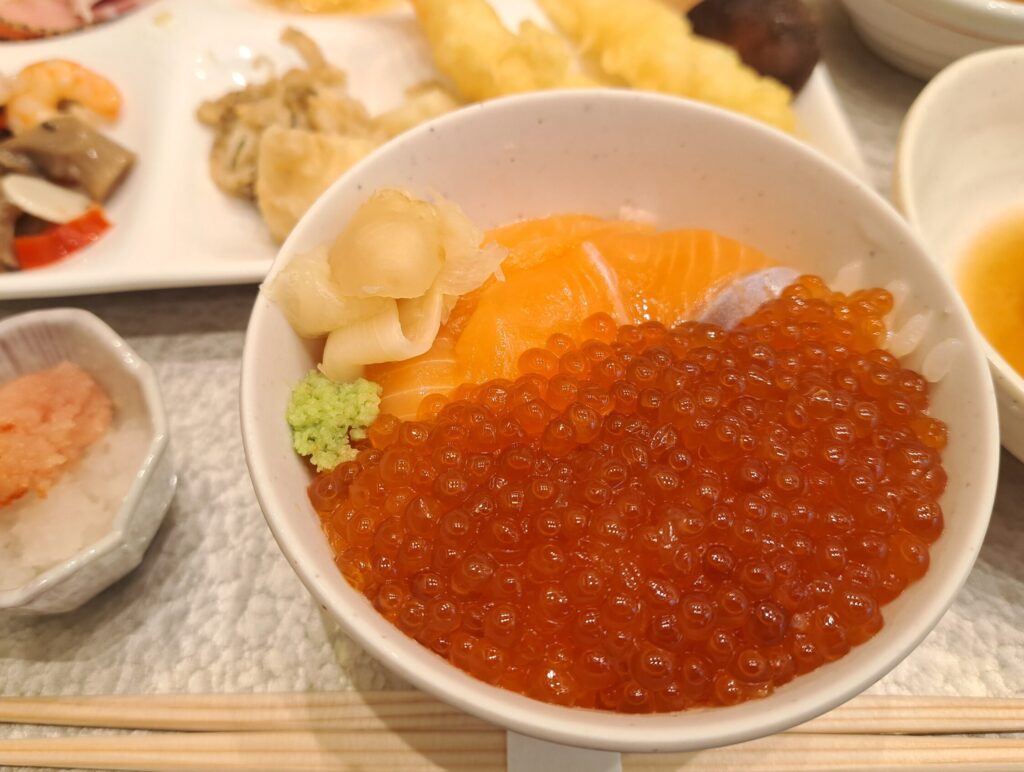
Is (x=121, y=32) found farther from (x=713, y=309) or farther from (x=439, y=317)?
(x=713, y=309)

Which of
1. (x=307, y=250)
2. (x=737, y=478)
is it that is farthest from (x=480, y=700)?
(x=307, y=250)

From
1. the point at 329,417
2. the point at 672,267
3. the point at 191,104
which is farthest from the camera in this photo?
the point at 191,104

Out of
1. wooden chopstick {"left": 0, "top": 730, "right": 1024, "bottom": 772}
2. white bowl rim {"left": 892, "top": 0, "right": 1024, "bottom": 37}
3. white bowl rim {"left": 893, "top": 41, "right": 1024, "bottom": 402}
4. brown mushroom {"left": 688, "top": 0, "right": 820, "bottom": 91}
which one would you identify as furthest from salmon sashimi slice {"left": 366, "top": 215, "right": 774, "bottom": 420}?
white bowl rim {"left": 892, "top": 0, "right": 1024, "bottom": 37}

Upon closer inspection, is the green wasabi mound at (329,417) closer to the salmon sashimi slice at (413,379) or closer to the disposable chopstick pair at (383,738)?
the salmon sashimi slice at (413,379)

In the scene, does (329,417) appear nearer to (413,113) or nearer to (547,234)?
(547,234)

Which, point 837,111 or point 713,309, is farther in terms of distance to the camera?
point 837,111

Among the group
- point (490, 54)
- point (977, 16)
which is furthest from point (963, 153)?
point (490, 54)
